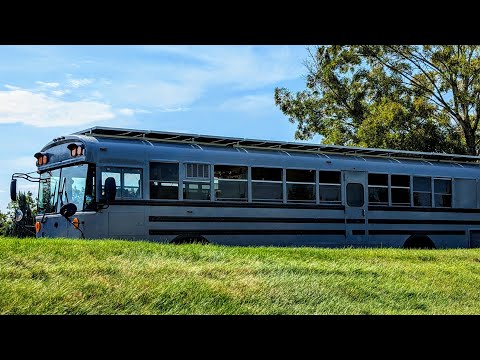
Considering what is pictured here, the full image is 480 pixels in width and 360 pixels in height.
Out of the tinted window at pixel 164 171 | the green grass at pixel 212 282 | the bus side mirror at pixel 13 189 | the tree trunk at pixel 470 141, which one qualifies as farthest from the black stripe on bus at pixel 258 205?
the tree trunk at pixel 470 141

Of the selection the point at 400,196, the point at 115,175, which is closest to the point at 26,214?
the point at 115,175

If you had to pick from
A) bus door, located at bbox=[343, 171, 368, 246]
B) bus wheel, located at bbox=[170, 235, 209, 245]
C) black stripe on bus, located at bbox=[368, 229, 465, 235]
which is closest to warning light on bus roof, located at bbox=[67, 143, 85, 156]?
bus wheel, located at bbox=[170, 235, 209, 245]

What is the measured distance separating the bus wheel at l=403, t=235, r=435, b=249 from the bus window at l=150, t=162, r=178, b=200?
6713mm

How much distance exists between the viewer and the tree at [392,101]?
1013 inches

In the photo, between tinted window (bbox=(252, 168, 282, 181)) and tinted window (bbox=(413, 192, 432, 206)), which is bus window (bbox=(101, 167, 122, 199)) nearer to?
tinted window (bbox=(252, 168, 282, 181))

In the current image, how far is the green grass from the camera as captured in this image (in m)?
7.05

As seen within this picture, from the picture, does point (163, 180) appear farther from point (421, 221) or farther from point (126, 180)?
point (421, 221)

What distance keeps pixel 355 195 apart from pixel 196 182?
4.34 meters

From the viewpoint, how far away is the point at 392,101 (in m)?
26.5
